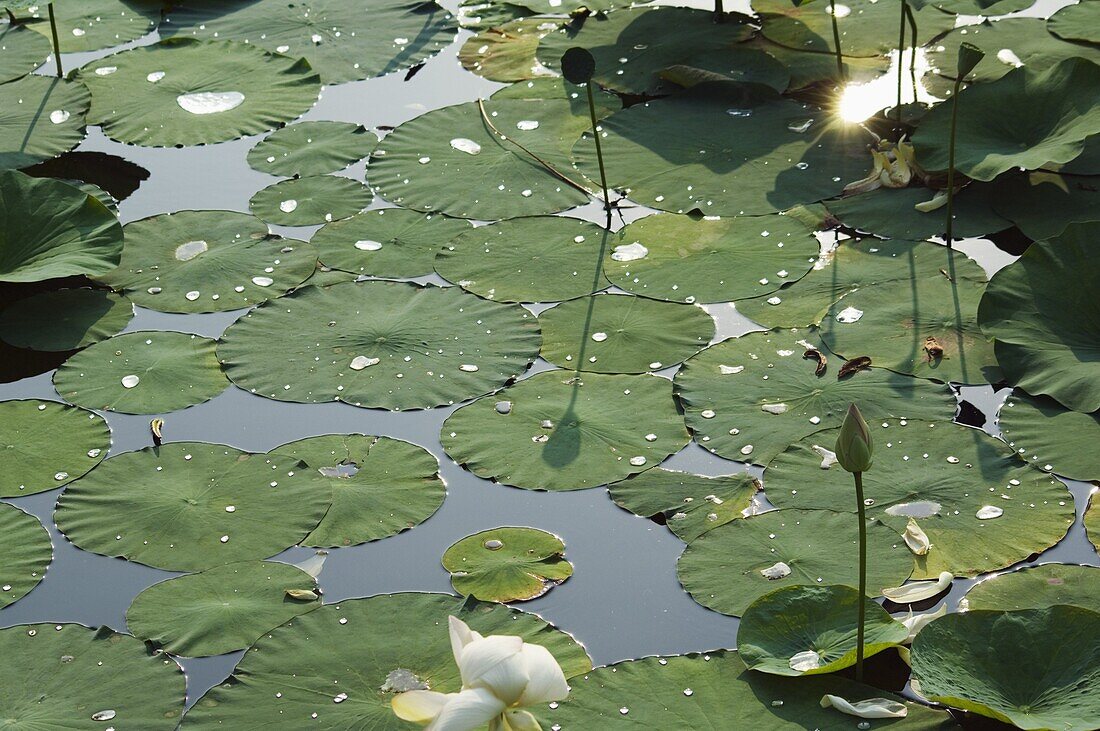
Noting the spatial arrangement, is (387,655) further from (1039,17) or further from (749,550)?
(1039,17)

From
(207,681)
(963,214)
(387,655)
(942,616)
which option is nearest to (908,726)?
(942,616)

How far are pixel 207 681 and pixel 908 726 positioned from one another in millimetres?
1365

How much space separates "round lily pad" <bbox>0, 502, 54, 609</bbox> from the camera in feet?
9.15

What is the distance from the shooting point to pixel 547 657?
1.85 metres

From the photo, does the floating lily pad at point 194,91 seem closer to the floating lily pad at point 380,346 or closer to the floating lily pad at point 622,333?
the floating lily pad at point 380,346

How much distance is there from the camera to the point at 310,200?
4.31 m

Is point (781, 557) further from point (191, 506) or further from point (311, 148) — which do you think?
point (311, 148)

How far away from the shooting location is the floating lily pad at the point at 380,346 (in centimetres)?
340

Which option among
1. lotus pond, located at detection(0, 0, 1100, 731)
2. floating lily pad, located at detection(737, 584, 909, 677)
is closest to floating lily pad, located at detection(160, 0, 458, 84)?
lotus pond, located at detection(0, 0, 1100, 731)

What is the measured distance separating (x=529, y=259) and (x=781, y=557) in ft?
5.10

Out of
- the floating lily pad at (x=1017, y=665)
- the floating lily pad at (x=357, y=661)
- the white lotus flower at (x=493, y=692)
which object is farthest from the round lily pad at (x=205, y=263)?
the floating lily pad at (x=1017, y=665)

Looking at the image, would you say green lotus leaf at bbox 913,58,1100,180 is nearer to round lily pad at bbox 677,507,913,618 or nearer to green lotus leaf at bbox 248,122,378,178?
round lily pad at bbox 677,507,913,618

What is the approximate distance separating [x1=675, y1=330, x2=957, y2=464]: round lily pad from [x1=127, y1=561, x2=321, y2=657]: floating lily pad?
42.8 inches

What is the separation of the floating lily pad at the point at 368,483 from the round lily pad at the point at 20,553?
0.58m
